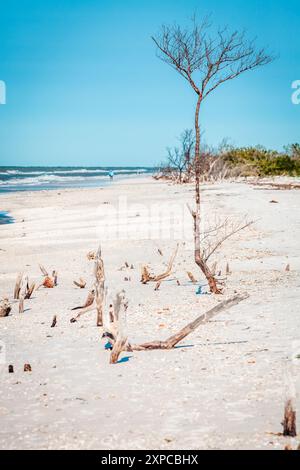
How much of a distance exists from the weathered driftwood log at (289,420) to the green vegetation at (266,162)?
138 ft

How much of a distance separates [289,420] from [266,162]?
42.6 meters

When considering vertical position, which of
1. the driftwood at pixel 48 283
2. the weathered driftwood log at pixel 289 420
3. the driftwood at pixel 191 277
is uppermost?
the weathered driftwood log at pixel 289 420

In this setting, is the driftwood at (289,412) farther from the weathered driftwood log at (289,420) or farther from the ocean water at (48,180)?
the ocean water at (48,180)

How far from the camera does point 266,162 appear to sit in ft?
145

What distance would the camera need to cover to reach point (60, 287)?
9.35 metres

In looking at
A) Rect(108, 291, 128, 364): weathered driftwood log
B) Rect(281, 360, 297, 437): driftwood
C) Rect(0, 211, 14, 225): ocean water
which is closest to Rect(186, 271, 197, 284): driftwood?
Rect(108, 291, 128, 364): weathered driftwood log

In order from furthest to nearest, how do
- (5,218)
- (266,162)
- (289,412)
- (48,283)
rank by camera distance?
1. (266,162)
2. (5,218)
3. (48,283)
4. (289,412)

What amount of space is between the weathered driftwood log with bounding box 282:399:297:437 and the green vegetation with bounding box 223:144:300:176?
138 ft

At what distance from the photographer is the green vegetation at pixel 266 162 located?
44.1m

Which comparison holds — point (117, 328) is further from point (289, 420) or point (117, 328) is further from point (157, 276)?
point (157, 276)

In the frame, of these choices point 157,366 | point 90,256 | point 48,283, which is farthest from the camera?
point 90,256

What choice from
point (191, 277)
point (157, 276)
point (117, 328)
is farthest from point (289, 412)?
point (157, 276)

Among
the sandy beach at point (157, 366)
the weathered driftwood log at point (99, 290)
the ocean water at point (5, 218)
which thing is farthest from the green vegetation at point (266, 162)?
the weathered driftwood log at point (99, 290)

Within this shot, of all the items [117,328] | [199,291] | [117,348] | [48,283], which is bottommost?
[48,283]
